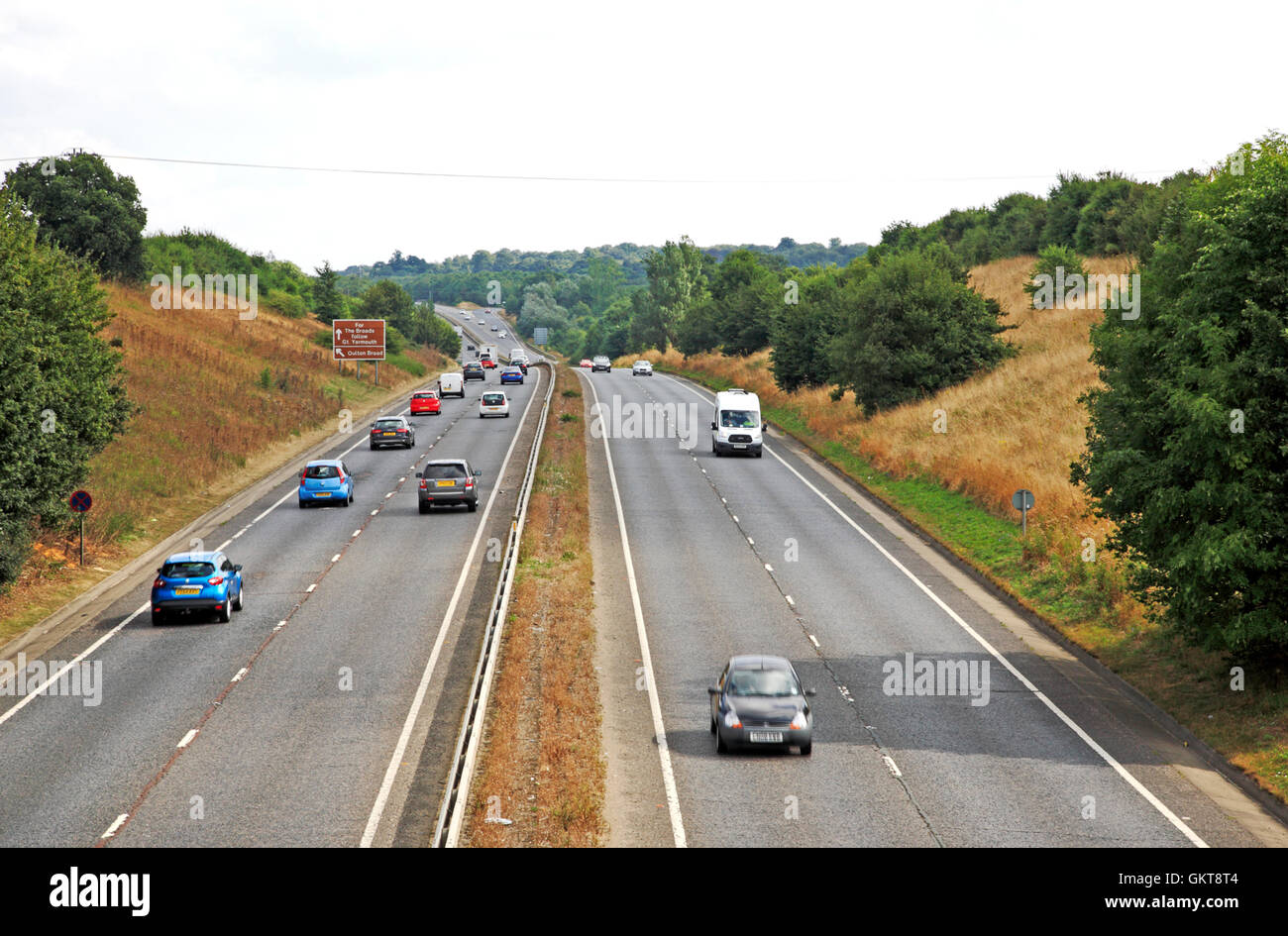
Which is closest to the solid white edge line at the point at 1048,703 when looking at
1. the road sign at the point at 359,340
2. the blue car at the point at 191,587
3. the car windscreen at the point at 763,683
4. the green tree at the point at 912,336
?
the car windscreen at the point at 763,683

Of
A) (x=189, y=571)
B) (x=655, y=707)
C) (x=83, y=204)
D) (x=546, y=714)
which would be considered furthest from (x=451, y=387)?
(x=546, y=714)

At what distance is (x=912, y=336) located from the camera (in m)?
62.7

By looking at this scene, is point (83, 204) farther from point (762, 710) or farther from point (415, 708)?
point (762, 710)

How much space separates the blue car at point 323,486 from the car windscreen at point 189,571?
1591 cm

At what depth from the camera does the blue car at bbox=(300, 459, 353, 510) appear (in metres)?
45.4

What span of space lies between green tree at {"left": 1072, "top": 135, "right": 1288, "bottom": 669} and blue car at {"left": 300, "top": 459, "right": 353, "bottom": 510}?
29.4m

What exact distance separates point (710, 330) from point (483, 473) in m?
67.4

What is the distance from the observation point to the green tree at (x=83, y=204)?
8306 centimetres

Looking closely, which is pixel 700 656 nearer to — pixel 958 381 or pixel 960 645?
pixel 960 645

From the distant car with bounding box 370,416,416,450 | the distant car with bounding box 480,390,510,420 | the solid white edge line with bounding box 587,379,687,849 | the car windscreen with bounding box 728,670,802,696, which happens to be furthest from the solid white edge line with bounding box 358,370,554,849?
the distant car with bounding box 480,390,510,420

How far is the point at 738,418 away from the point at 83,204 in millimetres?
52859

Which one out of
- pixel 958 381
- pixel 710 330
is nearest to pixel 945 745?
pixel 958 381
